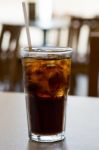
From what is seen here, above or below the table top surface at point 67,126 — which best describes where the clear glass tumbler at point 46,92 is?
above

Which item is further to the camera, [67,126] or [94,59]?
[94,59]

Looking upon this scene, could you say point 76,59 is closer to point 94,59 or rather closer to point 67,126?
point 94,59

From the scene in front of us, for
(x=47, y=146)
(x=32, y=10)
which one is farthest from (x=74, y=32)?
(x=47, y=146)

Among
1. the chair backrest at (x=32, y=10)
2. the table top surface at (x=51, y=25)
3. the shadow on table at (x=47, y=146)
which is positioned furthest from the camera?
the chair backrest at (x=32, y=10)

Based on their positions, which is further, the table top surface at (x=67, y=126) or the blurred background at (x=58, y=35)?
the blurred background at (x=58, y=35)

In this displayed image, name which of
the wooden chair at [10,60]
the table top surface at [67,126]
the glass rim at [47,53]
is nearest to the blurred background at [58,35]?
the wooden chair at [10,60]

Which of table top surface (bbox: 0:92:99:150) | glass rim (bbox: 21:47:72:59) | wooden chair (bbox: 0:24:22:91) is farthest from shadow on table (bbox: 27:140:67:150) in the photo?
wooden chair (bbox: 0:24:22:91)

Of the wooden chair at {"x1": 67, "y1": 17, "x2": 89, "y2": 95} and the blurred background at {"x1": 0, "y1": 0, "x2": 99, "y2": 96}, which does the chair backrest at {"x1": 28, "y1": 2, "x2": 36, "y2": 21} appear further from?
the wooden chair at {"x1": 67, "y1": 17, "x2": 89, "y2": 95}

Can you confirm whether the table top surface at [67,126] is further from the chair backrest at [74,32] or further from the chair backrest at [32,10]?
the chair backrest at [32,10]
